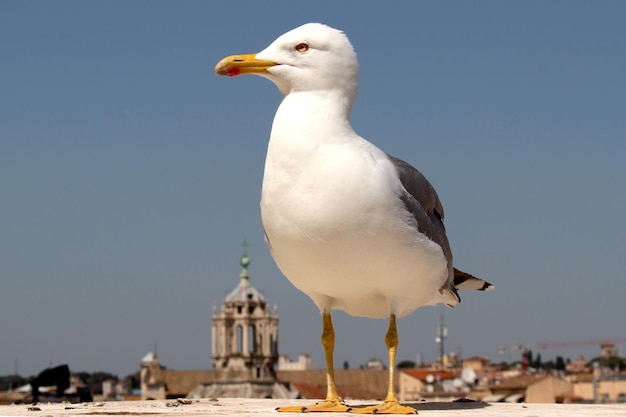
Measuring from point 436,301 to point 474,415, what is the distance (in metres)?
1.01

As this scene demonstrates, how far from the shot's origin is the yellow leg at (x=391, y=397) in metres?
5.67

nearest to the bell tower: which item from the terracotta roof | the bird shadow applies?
the terracotta roof

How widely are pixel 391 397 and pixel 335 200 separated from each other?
1.06 meters

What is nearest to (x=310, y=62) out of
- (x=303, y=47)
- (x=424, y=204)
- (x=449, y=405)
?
(x=303, y=47)

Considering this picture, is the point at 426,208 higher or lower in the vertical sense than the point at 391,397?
higher

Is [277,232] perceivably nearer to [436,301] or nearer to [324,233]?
[324,233]

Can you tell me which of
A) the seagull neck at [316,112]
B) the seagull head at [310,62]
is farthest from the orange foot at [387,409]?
the seagull head at [310,62]

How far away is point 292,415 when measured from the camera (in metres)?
5.54

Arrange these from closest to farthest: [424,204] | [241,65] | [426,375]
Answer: [241,65] < [424,204] < [426,375]

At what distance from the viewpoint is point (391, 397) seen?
5836 mm

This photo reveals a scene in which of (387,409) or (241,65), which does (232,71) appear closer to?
(241,65)

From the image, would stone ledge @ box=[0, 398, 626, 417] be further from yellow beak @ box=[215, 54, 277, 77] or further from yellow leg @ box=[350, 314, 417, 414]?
yellow beak @ box=[215, 54, 277, 77]

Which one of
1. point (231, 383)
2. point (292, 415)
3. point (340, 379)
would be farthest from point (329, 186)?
point (340, 379)

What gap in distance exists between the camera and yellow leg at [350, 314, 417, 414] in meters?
5.67
